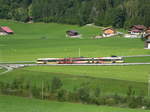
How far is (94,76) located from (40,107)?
1597cm

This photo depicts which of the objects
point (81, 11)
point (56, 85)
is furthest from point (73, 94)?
point (81, 11)

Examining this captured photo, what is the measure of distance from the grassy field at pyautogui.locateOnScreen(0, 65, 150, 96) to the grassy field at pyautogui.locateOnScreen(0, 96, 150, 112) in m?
6.22

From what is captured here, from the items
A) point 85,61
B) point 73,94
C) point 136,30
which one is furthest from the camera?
point 136,30

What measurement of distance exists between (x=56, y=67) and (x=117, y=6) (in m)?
98.7

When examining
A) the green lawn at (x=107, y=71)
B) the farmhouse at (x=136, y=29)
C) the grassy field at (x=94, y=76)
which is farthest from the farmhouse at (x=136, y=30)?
the grassy field at (x=94, y=76)

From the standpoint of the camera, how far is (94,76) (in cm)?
3978

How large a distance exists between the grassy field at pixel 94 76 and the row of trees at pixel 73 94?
1.21 meters

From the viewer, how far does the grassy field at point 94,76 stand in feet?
113

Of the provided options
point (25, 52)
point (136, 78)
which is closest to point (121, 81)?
point (136, 78)

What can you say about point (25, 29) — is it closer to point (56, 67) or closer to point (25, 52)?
point (25, 52)

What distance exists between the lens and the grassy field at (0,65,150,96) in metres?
34.4

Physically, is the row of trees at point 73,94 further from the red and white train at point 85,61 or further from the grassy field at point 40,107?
the red and white train at point 85,61

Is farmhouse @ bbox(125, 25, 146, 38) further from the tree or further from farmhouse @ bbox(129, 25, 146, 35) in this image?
the tree

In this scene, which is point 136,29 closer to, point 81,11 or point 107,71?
point 81,11
